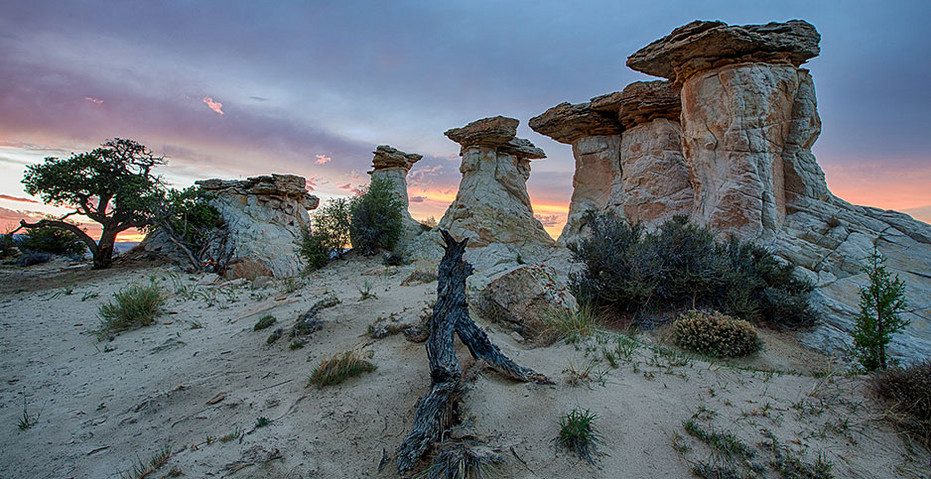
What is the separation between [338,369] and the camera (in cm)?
354

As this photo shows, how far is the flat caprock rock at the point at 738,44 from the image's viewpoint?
322 inches

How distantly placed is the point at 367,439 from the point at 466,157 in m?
13.9

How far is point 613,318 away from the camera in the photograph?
598 cm

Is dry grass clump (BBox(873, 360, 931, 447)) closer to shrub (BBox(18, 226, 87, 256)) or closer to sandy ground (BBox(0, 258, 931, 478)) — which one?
sandy ground (BBox(0, 258, 931, 478))

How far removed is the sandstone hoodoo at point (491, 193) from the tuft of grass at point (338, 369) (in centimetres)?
1094

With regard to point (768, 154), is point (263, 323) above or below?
below

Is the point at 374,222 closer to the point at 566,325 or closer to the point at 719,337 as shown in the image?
the point at 566,325

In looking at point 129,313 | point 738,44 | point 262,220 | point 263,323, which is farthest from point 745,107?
point 262,220

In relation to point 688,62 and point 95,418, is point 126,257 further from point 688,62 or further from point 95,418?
point 688,62

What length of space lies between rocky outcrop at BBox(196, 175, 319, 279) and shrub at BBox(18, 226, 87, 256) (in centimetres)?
707

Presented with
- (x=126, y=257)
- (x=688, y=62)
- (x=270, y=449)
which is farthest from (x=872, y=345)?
(x=126, y=257)

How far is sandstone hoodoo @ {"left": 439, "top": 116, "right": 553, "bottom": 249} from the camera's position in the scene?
14711 millimetres

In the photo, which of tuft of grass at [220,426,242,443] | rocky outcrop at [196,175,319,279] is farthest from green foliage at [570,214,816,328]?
rocky outcrop at [196,175,319,279]

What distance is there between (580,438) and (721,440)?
3.27 feet
